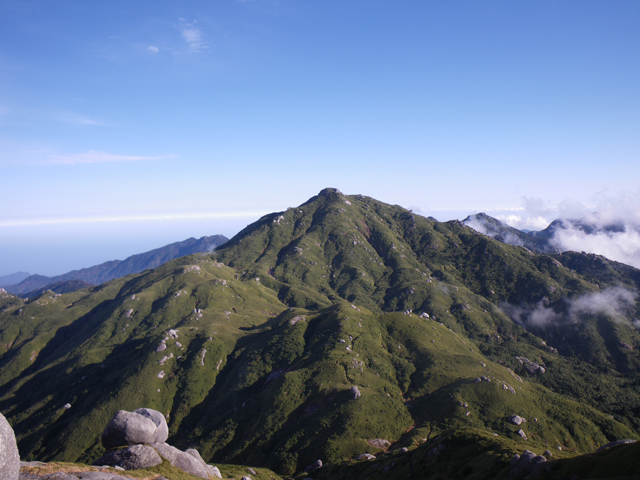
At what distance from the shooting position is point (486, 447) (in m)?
100

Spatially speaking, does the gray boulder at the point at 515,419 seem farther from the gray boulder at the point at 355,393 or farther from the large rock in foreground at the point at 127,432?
the large rock in foreground at the point at 127,432

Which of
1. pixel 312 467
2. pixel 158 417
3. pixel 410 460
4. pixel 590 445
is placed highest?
pixel 158 417

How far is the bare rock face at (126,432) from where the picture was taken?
298ft

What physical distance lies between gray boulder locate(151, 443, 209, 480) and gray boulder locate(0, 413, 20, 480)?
53544 mm

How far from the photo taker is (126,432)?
91.1 m

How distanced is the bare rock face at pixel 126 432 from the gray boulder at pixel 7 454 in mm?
52221

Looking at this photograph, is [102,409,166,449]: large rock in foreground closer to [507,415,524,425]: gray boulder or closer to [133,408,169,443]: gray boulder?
[133,408,169,443]: gray boulder

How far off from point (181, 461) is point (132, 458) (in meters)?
17.0

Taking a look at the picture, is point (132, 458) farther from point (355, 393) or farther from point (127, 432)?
point (355, 393)

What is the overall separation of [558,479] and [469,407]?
440 ft

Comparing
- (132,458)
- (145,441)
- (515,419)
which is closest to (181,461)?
(145,441)

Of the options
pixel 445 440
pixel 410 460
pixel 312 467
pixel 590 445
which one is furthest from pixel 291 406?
pixel 590 445

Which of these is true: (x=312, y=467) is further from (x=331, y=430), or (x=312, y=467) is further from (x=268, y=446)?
(x=268, y=446)

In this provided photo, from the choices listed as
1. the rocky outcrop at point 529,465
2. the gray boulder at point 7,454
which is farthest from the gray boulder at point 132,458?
the rocky outcrop at point 529,465
